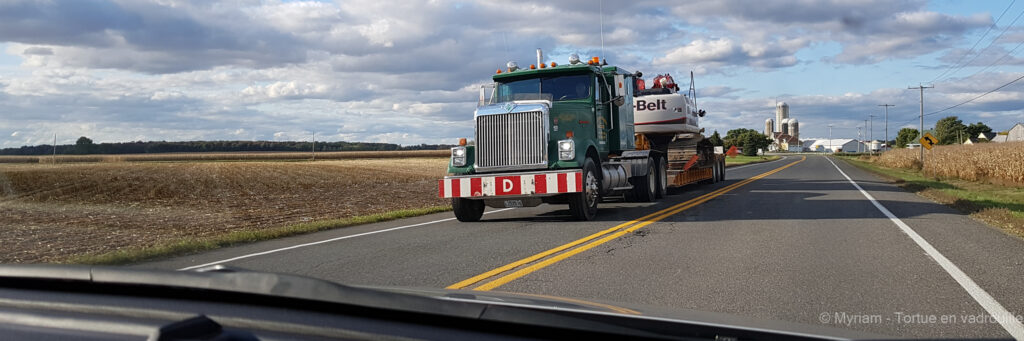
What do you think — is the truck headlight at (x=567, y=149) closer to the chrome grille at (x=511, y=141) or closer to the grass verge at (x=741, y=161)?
the chrome grille at (x=511, y=141)

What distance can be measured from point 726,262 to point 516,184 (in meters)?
5.17

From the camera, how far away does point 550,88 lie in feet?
44.3

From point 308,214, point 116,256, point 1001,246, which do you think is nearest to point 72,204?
point 308,214

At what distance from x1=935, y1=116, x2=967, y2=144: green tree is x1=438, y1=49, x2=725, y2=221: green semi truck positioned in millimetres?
142336

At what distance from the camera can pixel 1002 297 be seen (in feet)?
17.9

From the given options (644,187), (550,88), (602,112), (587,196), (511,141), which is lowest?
(644,187)

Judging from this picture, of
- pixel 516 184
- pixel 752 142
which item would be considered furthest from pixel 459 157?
pixel 752 142

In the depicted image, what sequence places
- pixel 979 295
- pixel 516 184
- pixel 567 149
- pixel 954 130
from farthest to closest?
1. pixel 954 130
2. pixel 567 149
3. pixel 516 184
4. pixel 979 295

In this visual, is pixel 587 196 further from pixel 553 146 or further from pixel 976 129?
pixel 976 129

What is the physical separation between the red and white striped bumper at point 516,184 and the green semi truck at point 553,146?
16 mm

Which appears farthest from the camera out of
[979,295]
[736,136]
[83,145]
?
[736,136]

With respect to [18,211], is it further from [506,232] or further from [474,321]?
[474,321]

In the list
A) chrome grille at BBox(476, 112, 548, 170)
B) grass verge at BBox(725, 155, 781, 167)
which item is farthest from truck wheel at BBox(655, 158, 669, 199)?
grass verge at BBox(725, 155, 781, 167)

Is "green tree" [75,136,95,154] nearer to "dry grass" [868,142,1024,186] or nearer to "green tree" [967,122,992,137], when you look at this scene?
"dry grass" [868,142,1024,186]
